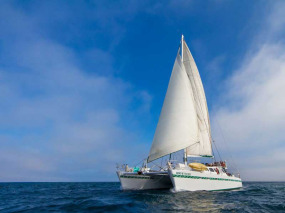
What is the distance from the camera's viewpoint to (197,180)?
71.5 ft

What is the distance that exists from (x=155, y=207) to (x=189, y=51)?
24522 millimetres

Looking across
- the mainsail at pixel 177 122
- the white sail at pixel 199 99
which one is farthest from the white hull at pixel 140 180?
the white sail at pixel 199 99

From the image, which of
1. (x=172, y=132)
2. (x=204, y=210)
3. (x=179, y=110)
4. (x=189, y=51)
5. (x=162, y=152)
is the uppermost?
(x=189, y=51)

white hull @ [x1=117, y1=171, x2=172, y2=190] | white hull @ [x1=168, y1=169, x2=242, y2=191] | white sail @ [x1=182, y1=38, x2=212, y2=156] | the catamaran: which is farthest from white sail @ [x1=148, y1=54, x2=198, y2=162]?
white sail @ [x1=182, y1=38, x2=212, y2=156]

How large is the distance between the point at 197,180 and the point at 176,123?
6422 mm

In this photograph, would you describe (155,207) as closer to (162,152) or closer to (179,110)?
(162,152)

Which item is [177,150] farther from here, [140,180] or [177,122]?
[140,180]

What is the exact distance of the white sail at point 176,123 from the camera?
2412cm

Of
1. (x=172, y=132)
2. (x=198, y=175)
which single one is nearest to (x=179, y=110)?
(x=172, y=132)

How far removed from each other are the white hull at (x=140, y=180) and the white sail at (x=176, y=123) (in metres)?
1.93

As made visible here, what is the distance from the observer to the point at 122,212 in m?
12.9

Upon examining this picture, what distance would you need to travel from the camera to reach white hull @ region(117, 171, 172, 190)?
24.2 meters

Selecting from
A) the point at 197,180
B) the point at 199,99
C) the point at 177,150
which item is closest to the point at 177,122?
the point at 177,150

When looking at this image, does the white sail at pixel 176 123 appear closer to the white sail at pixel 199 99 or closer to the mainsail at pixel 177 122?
the mainsail at pixel 177 122
